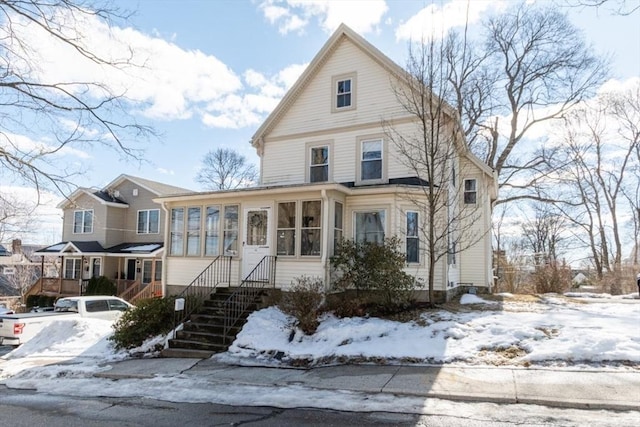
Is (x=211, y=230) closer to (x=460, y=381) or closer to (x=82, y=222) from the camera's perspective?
(x=460, y=381)

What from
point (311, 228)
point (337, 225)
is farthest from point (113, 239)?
point (337, 225)

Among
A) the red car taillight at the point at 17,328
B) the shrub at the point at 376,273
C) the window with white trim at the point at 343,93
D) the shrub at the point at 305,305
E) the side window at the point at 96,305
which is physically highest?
the window with white trim at the point at 343,93

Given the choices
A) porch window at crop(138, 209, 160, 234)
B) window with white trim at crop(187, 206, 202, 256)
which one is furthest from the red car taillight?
porch window at crop(138, 209, 160, 234)

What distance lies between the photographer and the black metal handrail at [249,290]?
1116cm

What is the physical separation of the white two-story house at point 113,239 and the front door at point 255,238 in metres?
14.3

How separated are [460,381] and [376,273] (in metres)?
4.62

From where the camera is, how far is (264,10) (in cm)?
1385

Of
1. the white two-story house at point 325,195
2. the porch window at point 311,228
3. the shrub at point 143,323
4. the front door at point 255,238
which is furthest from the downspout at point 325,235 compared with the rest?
the shrub at point 143,323

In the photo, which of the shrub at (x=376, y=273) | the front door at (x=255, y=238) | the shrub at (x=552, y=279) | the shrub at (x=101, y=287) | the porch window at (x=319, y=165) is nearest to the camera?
the shrub at (x=376, y=273)

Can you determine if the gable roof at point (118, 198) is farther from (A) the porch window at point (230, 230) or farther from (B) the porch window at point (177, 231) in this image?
(A) the porch window at point (230, 230)

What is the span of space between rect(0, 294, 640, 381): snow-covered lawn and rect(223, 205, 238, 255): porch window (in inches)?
120

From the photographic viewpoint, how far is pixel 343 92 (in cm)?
1526

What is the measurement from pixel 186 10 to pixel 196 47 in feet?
4.11

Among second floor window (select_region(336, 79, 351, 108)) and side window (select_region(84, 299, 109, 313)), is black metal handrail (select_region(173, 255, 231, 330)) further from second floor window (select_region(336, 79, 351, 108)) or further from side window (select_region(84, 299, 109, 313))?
second floor window (select_region(336, 79, 351, 108))
